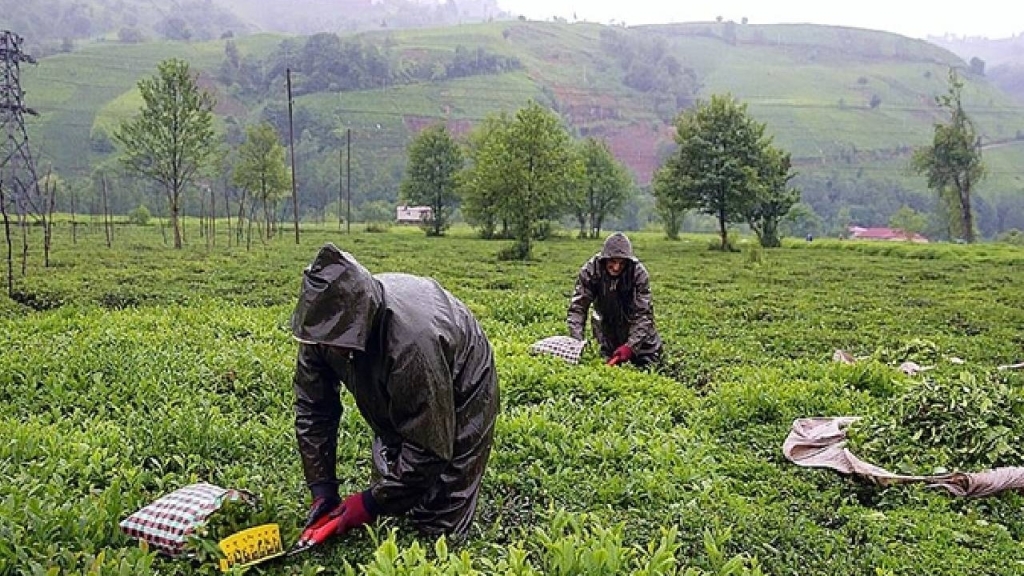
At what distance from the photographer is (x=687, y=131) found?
39.6 meters

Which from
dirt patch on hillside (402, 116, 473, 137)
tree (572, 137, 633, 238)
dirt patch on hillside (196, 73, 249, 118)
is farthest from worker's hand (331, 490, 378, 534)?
dirt patch on hillside (196, 73, 249, 118)

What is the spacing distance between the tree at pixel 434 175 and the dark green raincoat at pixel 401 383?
46.5 meters

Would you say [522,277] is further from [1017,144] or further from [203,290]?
[1017,144]

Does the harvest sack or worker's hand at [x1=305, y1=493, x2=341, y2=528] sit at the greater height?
worker's hand at [x1=305, y1=493, x2=341, y2=528]

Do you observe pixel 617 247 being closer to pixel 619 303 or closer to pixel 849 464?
pixel 619 303

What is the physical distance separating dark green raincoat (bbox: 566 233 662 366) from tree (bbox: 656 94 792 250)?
96.0ft

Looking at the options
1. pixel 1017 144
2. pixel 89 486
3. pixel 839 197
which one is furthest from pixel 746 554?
pixel 1017 144

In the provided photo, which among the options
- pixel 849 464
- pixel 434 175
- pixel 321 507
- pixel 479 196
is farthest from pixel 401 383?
pixel 434 175

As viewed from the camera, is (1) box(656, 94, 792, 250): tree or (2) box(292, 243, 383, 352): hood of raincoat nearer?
(2) box(292, 243, 383, 352): hood of raincoat

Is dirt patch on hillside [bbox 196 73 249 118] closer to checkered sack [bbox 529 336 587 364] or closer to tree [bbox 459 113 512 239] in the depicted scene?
tree [bbox 459 113 512 239]

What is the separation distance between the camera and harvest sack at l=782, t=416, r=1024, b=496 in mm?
5629

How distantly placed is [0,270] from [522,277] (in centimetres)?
1139

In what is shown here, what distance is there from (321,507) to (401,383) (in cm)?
104

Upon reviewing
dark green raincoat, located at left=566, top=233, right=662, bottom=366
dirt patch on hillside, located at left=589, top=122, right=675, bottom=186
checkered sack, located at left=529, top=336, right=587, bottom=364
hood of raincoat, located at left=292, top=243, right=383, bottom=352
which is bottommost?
checkered sack, located at left=529, top=336, right=587, bottom=364
